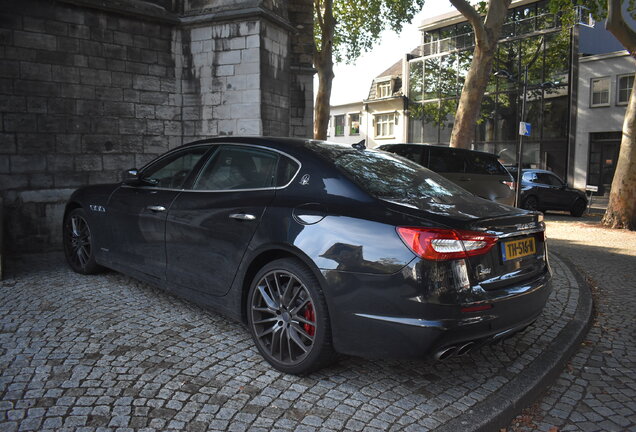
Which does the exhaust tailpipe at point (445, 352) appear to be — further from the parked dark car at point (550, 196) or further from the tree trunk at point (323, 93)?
the tree trunk at point (323, 93)

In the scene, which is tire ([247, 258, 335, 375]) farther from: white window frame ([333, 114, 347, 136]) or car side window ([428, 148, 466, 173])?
white window frame ([333, 114, 347, 136])

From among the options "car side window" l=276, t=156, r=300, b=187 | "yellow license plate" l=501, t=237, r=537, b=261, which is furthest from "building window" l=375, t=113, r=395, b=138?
"yellow license plate" l=501, t=237, r=537, b=261

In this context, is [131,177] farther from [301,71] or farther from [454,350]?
[301,71]

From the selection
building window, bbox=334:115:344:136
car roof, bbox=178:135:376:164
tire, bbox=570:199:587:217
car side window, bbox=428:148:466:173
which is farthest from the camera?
building window, bbox=334:115:344:136

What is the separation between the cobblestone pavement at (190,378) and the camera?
9.28 feet

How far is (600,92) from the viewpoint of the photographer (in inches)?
1097

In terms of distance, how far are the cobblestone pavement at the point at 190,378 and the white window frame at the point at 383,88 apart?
139 ft

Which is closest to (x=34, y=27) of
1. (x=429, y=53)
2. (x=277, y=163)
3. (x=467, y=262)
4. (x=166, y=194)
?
(x=166, y=194)

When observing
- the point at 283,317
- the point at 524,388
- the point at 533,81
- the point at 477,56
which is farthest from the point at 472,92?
the point at 533,81

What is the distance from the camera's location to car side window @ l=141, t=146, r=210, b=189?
4.54 metres

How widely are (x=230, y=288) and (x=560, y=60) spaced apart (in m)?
31.0

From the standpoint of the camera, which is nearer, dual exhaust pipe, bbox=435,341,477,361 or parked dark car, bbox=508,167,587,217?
dual exhaust pipe, bbox=435,341,477,361

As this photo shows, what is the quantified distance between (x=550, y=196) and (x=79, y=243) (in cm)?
1654

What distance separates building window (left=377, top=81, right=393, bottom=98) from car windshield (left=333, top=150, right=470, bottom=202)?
139 feet
